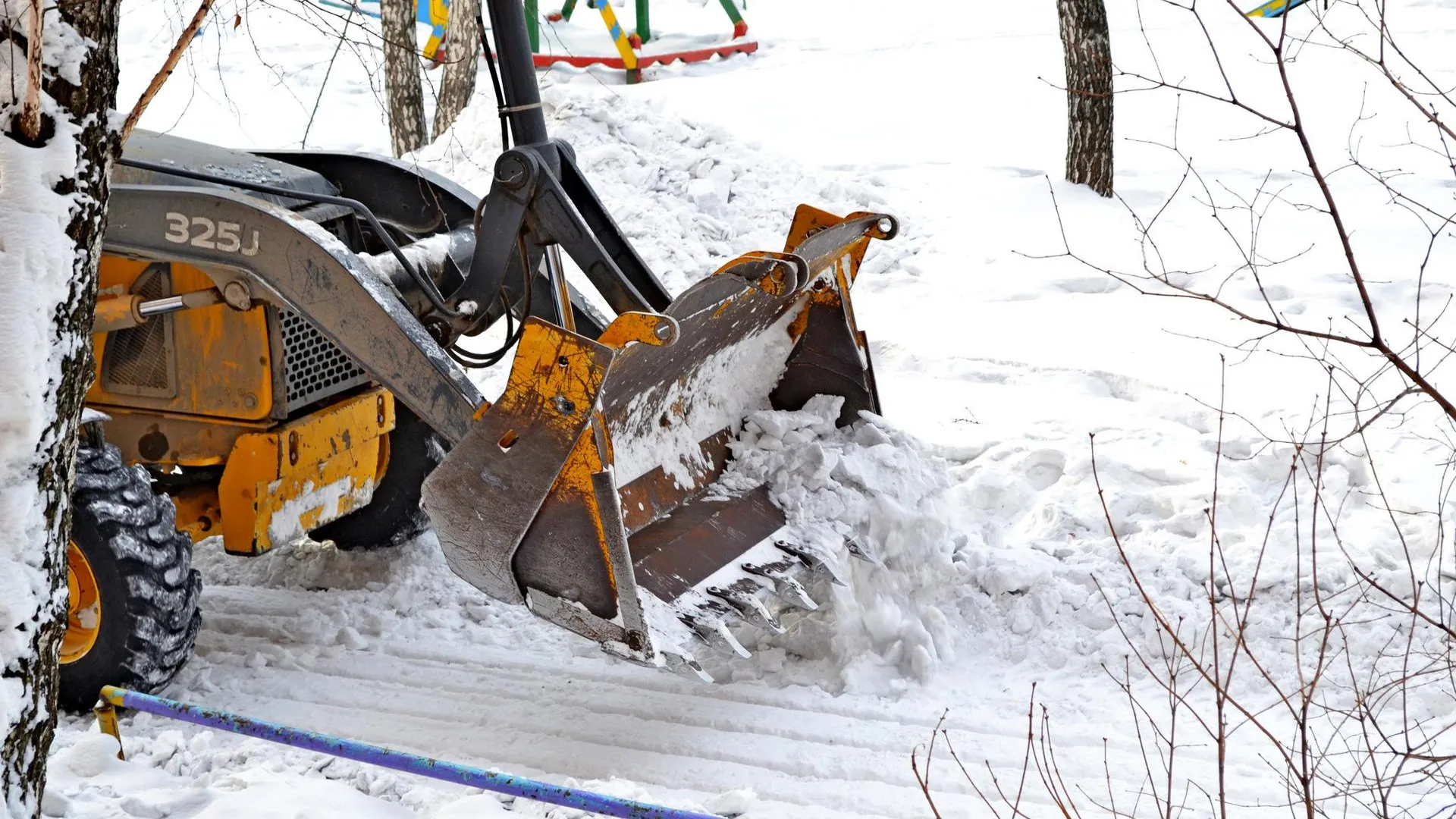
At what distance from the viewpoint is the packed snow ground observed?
3434 millimetres

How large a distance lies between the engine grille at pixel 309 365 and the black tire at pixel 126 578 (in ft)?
1.75

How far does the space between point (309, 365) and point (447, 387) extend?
94 cm

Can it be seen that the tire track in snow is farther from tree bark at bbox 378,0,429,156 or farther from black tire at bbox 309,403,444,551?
A: tree bark at bbox 378,0,429,156

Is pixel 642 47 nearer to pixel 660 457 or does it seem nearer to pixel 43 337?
pixel 660 457

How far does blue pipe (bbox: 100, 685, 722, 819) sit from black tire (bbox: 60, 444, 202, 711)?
2.46ft

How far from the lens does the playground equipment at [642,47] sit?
49.6ft

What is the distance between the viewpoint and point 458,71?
1043cm

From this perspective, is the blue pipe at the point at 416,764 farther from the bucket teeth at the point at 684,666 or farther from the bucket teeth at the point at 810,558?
the bucket teeth at the point at 810,558

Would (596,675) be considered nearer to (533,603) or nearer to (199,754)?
(533,603)

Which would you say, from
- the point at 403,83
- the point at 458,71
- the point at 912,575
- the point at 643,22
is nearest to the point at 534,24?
the point at 643,22

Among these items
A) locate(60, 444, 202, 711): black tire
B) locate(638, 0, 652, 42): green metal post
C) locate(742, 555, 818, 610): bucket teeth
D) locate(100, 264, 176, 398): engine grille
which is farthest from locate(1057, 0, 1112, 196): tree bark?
locate(638, 0, 652, 42): green metal post

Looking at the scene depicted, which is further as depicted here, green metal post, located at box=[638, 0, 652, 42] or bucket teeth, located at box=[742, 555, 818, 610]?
green metal post, located at box=[638, 0, 652, 42]

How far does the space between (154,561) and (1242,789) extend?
2922 millimetres

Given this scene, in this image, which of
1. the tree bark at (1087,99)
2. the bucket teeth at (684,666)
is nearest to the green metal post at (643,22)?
the tree bark at (1087,99)
